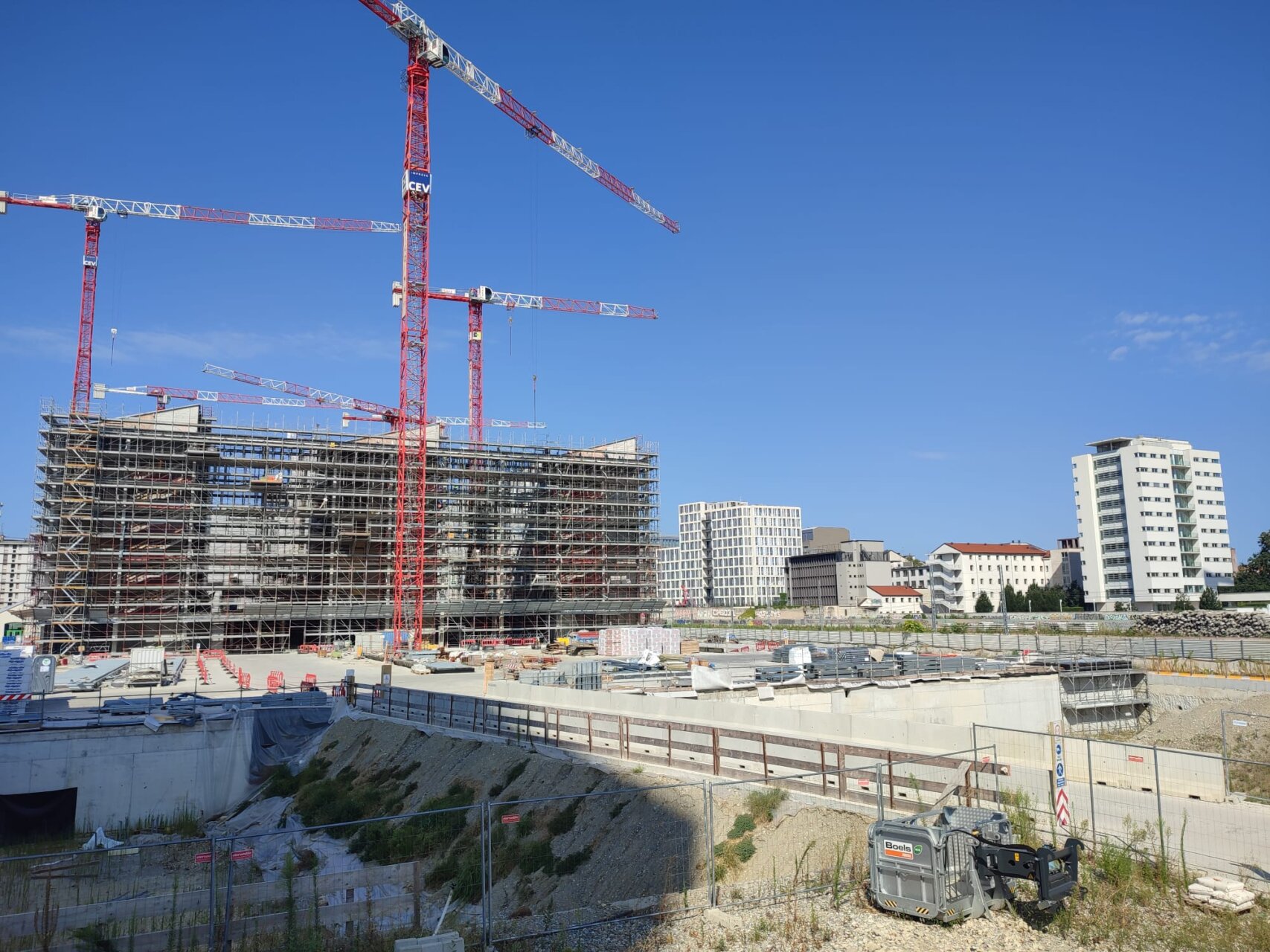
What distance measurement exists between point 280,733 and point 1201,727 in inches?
1386

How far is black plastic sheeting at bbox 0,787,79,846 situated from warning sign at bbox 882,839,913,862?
83.8ft

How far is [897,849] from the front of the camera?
10531 mm

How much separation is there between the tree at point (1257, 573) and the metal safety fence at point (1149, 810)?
105m

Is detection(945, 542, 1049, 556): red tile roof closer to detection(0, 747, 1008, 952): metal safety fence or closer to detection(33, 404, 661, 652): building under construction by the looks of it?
detection(33, 404, 661, 652): building under construction

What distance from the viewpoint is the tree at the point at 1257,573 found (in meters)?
106

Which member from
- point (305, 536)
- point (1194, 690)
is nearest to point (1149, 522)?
point (1194, 690)

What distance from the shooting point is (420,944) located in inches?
344

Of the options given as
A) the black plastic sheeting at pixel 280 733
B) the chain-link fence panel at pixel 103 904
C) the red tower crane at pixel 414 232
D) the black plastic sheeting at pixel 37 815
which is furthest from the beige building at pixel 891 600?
the chain-link fence panel at pixel 103 904

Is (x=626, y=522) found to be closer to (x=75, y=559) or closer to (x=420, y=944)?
(x=75, y=559)

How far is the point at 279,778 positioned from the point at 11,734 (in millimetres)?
8002

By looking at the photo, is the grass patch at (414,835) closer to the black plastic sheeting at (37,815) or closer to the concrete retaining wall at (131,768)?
the concrete retaining wall at (131,768)

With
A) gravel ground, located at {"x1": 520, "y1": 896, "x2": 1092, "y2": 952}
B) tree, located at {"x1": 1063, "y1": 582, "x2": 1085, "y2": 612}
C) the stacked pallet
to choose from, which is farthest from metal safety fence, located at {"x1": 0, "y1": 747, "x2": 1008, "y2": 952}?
tree, located at {"x1": 1063, "y1": 582, "x2": 1085, "y2": 612}

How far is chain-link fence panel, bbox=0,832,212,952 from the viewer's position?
1026 cm

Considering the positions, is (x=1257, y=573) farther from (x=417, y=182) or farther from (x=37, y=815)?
(x=37, y=815)
